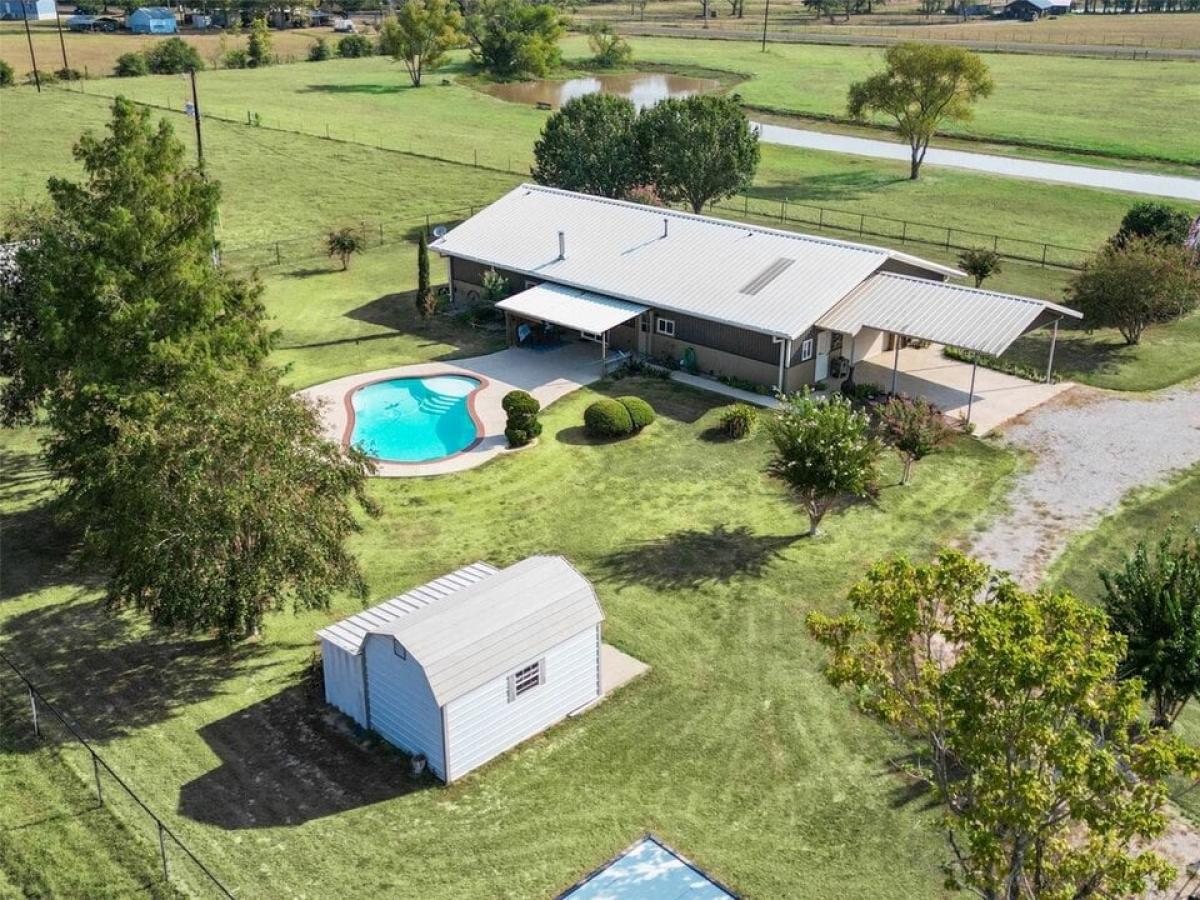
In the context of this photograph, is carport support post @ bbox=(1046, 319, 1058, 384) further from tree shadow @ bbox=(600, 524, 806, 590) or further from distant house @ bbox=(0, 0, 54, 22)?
distant house @ bbox=(0, 0, 54, 22)

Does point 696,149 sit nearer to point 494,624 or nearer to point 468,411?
point 468,411

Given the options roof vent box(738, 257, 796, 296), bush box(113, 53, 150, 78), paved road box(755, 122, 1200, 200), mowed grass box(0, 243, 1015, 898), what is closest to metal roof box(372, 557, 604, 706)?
mowed grass box(0, 243, 1015, 898)

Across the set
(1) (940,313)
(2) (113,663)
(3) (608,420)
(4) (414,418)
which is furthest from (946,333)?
(2) (113,663)

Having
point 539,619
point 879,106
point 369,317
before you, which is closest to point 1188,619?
point 539,619

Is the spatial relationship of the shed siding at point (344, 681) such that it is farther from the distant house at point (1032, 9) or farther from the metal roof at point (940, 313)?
the distant house at point (1032, 9)

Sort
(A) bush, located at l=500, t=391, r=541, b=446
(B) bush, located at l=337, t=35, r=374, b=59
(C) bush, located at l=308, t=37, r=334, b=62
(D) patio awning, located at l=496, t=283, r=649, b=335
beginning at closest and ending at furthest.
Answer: (A) bush, located at l=500, t=391, r=541, b=446
(D) patio awning, located at l=496, t=283, r=649, b=335
(C) bush, located at l=308, t=37, r=334, b=62
(B) bush, located at l=337, t=35, r=374, b=59

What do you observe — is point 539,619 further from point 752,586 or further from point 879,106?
point 879,106
